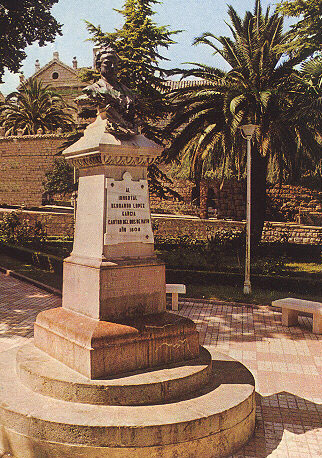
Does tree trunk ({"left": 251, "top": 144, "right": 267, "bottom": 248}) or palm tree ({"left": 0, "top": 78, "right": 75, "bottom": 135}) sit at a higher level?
palm tree ({"left": 0, "top": 78, "right": 75, "bottom": 135})

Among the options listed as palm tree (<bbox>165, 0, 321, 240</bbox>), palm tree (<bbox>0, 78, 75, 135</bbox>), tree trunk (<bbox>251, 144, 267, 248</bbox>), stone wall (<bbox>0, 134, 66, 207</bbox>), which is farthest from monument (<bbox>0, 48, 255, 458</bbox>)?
stone wall (<bbox>0, 134, 66, 207</bbox>)

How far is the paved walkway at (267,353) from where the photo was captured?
446 cm

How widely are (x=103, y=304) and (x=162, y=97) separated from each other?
13.5m

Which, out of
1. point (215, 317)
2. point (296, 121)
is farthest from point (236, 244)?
point (215, 317)

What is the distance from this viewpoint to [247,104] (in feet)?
46.1

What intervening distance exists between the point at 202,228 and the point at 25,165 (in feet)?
66.2

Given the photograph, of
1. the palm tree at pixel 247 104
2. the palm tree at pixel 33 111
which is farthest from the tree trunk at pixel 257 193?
the palm tree at pixel 33 111

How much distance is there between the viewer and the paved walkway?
14.6 feet

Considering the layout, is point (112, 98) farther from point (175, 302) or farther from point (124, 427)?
point (175, 302)

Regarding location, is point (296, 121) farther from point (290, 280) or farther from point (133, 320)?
point (133, 320)

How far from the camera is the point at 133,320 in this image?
4.77 meters

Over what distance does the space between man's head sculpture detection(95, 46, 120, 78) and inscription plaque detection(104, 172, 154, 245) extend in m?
1.10

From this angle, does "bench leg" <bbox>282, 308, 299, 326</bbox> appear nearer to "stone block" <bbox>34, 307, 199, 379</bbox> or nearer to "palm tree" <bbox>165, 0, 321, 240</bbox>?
"stone block" <bbox>34, 307, 199, 379</bbox>

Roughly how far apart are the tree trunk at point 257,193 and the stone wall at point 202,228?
3274 mm
